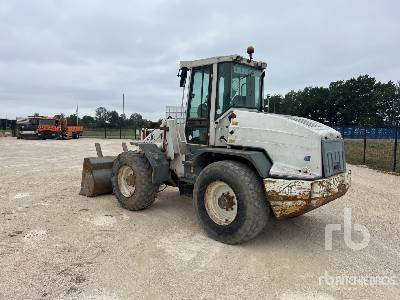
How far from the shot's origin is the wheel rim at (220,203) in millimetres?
5336

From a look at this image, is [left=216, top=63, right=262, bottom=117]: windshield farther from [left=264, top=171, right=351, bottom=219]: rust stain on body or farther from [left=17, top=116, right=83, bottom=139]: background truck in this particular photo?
[left=17, top=116, right=83, bottom=139]: background truck

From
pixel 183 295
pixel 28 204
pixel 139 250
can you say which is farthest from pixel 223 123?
pixel 28 204

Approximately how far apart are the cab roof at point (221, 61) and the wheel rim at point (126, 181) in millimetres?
2257

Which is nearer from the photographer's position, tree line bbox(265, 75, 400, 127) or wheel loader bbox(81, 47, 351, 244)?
wheel loader bbox(81, 47, 351, 244)

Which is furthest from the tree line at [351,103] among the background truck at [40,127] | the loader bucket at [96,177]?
the loader bucket at [96,177]

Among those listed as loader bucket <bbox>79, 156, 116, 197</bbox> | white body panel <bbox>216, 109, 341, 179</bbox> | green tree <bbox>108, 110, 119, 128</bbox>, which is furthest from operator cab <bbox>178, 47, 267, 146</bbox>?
green tree <bbox>108, 110, 119, 128</bbox>

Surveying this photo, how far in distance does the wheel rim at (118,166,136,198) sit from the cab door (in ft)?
4.58

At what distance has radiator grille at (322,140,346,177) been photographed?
16.2 feet

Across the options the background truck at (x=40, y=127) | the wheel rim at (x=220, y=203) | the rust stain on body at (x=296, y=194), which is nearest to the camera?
the rust stain on body at (x=296, y=194)

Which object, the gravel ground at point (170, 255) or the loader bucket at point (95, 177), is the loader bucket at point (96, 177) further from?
the gravel ground at point (170, 255)

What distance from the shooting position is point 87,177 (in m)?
8.04

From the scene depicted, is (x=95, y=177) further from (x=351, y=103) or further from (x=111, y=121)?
(x=351, y=103)

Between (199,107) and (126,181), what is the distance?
2.16 m

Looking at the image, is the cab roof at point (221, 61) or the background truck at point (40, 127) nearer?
the cab roof at point (221, 61)
